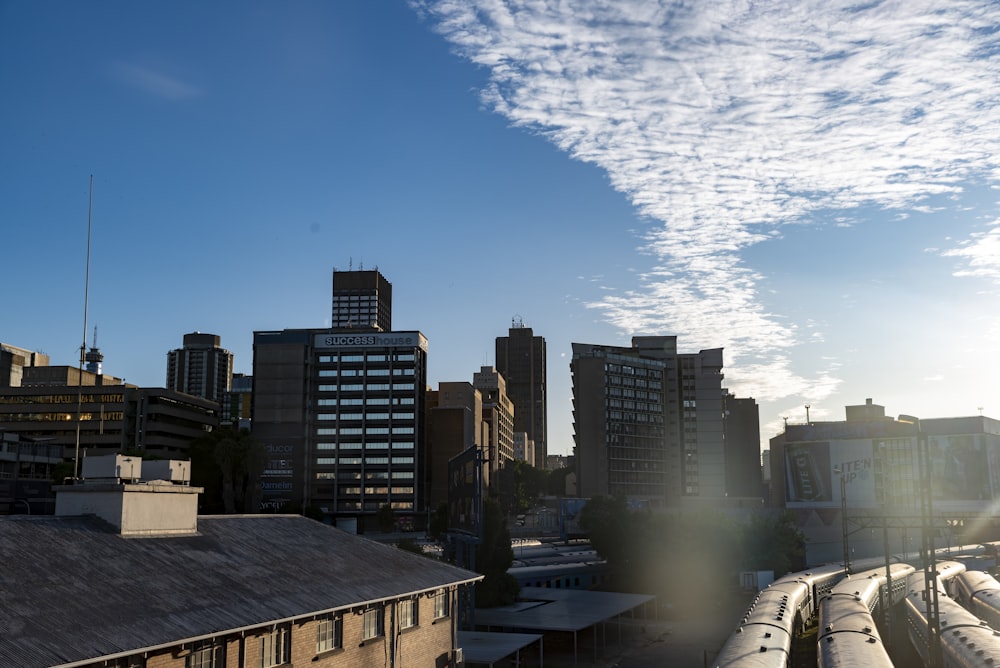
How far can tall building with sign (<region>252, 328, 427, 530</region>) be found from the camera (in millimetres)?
185625

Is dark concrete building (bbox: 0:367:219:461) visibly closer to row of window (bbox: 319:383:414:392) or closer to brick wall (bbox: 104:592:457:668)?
row of window (bbox: 319:383:414:392)

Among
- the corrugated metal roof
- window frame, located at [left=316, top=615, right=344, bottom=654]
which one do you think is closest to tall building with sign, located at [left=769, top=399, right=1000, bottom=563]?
the corrugated metal roof

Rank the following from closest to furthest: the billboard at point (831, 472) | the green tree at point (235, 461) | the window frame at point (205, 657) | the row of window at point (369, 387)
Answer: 1. the window frame at point (205, 657)
2. the green tree at point (235, 461)
3. the billboard at point (831, 472)
4. the row of window at point (369, 387)

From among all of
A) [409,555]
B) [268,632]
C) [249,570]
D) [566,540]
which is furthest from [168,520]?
[566,540]

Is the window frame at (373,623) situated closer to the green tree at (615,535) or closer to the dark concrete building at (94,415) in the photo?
the green tree at (615,535)

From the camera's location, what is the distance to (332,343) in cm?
19238

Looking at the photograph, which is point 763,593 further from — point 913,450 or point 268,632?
point 913,450

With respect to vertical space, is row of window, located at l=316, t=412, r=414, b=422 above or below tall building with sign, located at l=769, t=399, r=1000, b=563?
above

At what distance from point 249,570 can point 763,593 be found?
39894 millimetres

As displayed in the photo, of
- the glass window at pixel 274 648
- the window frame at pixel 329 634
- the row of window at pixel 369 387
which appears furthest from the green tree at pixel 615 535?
the row of window at pixel 369 387

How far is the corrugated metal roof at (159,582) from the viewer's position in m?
19.6

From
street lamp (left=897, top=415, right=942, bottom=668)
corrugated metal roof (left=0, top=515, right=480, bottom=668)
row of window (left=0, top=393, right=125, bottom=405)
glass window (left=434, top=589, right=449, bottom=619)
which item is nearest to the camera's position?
corrugated metal roof (left=0, top=515, right=480, bottom=668)

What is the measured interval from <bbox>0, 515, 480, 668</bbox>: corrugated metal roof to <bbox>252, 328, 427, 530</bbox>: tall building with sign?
154225 millimetres

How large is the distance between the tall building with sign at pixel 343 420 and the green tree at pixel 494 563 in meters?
120
